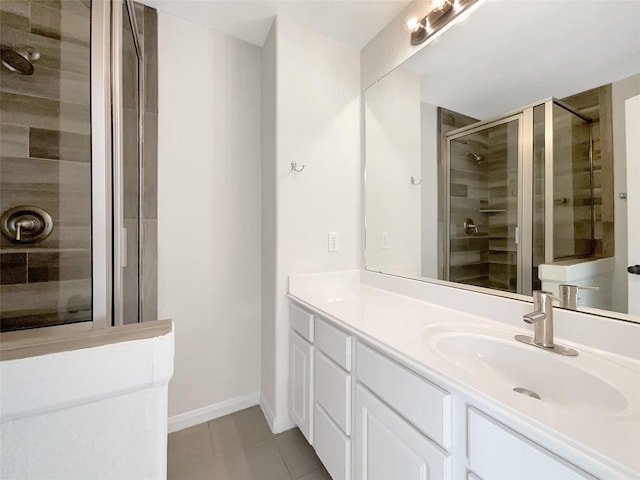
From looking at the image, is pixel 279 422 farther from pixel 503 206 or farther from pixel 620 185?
pixel 620 185

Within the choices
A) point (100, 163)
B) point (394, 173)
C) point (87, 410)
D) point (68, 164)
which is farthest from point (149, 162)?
point (394, 173)

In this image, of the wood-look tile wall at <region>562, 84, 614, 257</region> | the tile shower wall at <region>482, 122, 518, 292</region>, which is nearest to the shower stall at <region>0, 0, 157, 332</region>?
the tile shower wall at <region>482, 122, 518, 292</region>

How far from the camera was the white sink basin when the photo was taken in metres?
0.67

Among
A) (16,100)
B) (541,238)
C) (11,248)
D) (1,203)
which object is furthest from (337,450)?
(16,100)

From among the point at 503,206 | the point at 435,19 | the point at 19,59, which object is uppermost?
the point at 435,19

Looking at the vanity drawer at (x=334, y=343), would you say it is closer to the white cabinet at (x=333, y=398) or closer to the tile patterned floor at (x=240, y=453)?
the white cabinet at (x=333, y=398)

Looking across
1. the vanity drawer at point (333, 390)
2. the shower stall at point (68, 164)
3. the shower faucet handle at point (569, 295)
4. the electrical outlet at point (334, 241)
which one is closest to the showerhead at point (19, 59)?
the shower stall at point (68, 164)

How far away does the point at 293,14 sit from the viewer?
1528 millimetres

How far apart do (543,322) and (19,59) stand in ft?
7.60

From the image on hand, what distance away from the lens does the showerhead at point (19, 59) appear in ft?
3.83

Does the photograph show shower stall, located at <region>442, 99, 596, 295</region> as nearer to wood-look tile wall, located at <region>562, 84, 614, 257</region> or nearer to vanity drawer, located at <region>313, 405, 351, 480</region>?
wood-look tile wall, located at <region>562, 84, 614, 257</region>

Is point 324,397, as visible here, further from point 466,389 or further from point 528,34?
point 528,34

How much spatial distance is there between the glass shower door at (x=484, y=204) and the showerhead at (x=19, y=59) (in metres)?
1.93

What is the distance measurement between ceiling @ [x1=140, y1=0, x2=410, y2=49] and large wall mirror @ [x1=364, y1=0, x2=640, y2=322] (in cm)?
32
